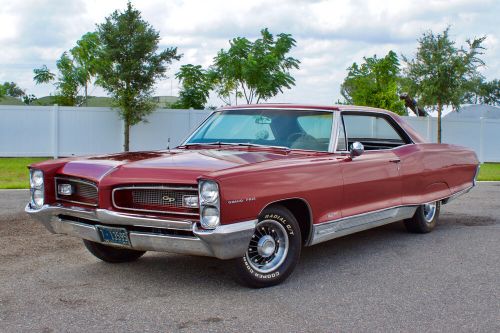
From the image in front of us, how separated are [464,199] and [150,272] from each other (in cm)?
761

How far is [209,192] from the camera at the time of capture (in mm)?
4625

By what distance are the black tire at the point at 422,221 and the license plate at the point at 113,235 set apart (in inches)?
157

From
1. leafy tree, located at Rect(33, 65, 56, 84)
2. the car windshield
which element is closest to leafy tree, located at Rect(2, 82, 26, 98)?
leafy tree, located at Rect(33, 65, 56, 84)

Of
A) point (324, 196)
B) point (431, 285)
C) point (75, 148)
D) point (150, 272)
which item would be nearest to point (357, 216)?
point (324, 196)

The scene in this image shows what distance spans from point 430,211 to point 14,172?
13760mm

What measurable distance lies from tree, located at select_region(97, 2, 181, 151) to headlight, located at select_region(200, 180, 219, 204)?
1861 centimetres

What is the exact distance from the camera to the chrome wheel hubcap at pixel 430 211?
7836mm

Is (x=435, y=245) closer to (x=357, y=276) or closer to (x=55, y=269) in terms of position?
(x=357, y=276)

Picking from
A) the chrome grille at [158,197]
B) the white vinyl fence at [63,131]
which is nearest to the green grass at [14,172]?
the white vinyl fence at [63,131]

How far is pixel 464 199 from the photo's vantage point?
1154 centimetres

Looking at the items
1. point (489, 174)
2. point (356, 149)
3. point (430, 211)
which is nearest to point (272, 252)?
point (356, 149)

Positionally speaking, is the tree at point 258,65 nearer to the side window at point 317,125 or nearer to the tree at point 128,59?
the tree at point 128,59

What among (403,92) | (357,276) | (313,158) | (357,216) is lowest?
(357,276)

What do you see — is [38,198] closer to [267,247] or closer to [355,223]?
[267,247]
